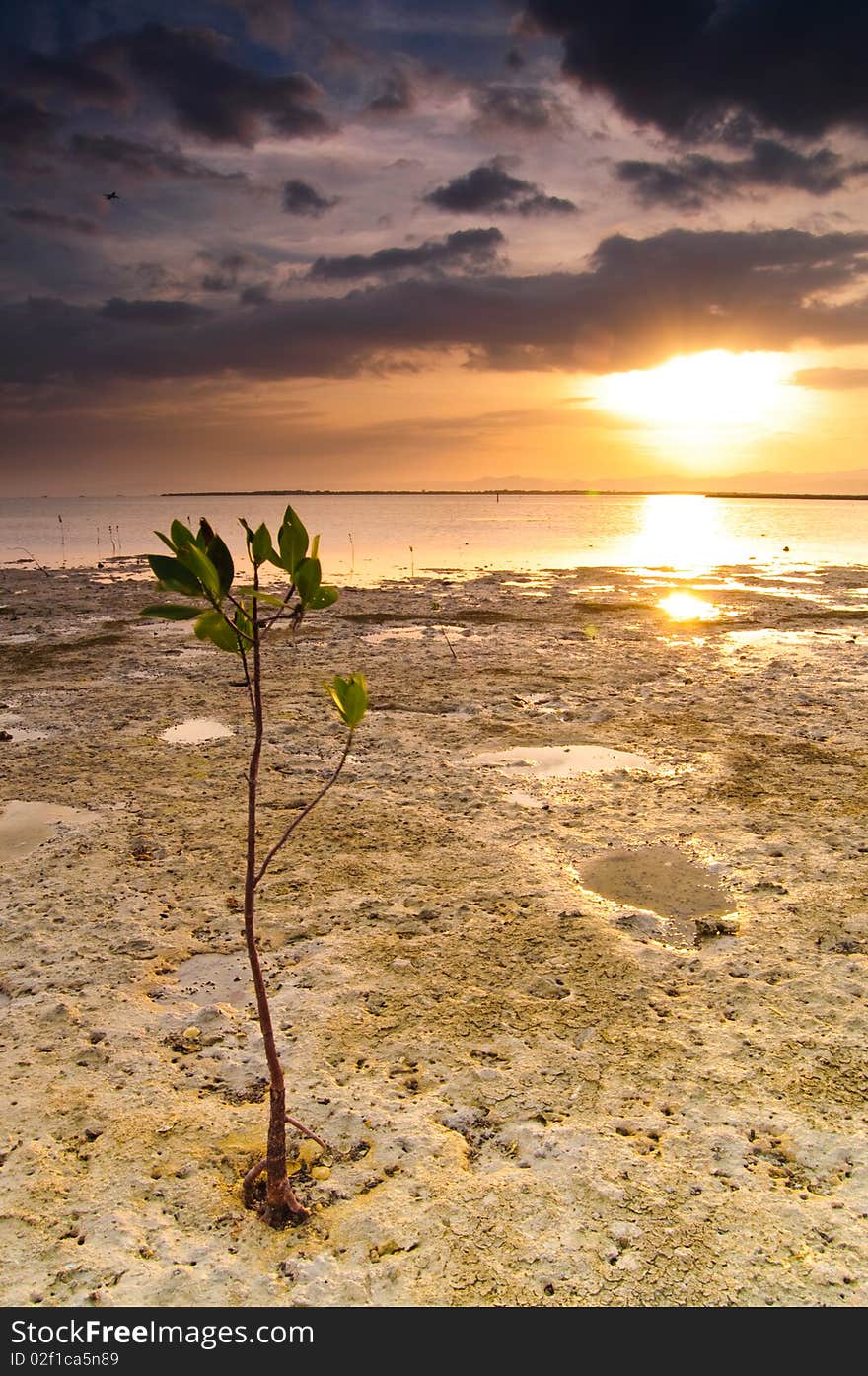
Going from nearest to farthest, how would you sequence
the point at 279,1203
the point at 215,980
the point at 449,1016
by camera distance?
the point at 279,1203 < the point at 449,1016 < the point at 215,980

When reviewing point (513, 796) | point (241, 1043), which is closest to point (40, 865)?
point (241, 1043)

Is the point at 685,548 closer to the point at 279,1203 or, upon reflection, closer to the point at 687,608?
the point at 687,608

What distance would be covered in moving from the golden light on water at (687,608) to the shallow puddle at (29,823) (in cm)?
1335

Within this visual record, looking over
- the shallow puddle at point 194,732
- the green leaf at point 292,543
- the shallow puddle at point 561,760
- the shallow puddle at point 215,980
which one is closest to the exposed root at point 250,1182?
the shallow puddle at point 215,980

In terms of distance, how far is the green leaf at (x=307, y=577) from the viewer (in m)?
2.59

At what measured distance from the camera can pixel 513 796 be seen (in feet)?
23.4

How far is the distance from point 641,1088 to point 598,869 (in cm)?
221

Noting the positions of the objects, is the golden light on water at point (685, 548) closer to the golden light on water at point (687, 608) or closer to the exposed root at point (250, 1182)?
the golden light on water at point (687, 608)

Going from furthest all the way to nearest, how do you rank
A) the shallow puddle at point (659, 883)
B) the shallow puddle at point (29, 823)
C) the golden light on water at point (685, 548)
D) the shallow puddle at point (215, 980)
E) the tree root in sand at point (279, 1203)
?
the golden light on water at point (685, 548) → the shallow puddle at point (29, 823) → the shallow puddle at point (659, 883) → the shallow puddle at point (215, 980) → the tree root in sand at point (279, 1203)

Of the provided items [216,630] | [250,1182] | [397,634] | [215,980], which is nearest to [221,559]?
[216,630]

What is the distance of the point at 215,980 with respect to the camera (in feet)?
14.8

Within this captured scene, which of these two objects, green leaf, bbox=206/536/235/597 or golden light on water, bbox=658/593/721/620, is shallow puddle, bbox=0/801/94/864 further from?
golden light on water, bbox=658/593/721/620

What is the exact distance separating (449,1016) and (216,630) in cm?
247

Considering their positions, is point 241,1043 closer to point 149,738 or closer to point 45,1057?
point 45,1057
